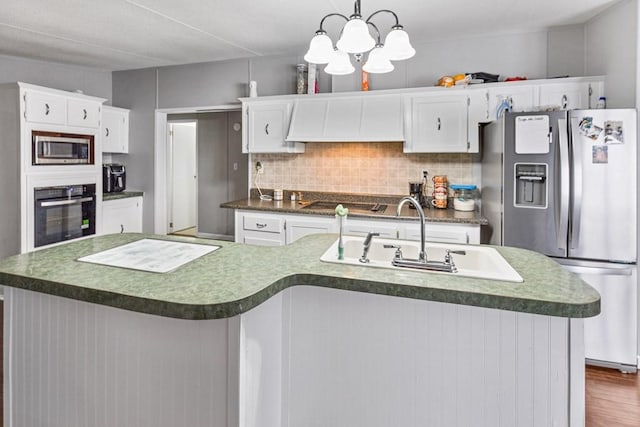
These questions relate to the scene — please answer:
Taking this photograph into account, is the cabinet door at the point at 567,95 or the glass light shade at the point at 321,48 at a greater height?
the cabinet door at the point at 567,95

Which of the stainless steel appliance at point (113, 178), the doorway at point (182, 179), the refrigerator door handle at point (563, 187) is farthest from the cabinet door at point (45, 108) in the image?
the refrigerator door handle at point (563, 187)

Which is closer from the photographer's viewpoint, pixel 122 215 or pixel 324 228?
pixel 324 228

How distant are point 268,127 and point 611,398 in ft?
11.3

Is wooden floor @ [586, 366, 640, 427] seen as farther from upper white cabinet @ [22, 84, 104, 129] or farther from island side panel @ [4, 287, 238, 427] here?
upper white cabinet @ [22, 84, 104, 129]

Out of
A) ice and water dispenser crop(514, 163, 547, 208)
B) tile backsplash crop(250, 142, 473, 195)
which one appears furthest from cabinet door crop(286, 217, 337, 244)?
ice and water dispenser crop(514, 163, 547, 208)

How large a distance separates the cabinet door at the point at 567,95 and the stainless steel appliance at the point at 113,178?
4626 mm

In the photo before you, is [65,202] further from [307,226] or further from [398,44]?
[398,44]

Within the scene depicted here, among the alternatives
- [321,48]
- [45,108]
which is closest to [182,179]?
[45,108]

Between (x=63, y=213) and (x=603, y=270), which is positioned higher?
(x=63, y=213)

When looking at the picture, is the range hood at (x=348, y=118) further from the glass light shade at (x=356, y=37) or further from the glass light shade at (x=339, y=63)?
the glass light shade at (x=356, y=37)

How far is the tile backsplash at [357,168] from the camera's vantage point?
12.2 feet

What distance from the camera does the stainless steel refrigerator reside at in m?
2.52

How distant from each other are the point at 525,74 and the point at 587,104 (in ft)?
2.01

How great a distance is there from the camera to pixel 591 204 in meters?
2.57
